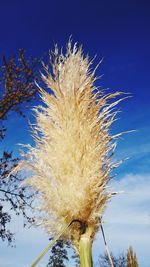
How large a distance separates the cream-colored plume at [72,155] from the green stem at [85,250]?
0.05 m

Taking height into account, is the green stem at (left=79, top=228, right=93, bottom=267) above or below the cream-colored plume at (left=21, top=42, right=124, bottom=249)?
below

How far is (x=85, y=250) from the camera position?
2.58 meters

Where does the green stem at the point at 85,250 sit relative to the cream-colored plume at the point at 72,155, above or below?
below

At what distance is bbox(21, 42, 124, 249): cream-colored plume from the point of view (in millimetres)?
2637

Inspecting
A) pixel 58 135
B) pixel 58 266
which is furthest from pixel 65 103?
pixel 58 266

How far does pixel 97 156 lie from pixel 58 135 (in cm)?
33

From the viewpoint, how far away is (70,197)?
8.57ft

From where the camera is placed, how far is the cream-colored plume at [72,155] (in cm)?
264

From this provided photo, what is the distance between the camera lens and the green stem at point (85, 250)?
2537 mm

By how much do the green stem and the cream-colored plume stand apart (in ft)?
0.17

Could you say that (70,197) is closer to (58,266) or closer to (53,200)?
(53,200)

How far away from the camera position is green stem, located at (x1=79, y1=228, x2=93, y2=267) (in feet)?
8.32

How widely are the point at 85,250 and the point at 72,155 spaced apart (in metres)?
0.67

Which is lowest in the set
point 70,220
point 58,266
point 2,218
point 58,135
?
point 70,220
